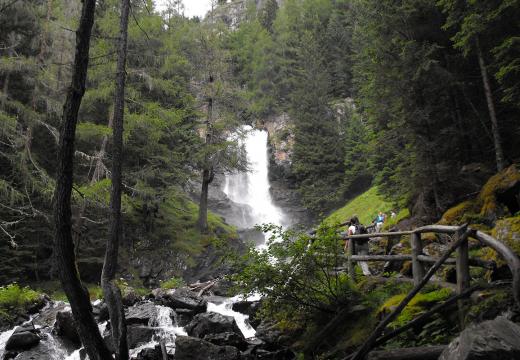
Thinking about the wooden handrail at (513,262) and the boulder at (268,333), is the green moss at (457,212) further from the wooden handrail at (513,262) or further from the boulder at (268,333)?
the wooden handrail at (513,262)

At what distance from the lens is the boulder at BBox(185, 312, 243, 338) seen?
427 inches

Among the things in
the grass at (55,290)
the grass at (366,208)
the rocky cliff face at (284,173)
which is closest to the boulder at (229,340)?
the grass at (55,290)

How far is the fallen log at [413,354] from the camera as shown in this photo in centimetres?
502

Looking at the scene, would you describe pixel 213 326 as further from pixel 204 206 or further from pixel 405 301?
pixel 204 206

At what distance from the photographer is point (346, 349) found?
7.30m

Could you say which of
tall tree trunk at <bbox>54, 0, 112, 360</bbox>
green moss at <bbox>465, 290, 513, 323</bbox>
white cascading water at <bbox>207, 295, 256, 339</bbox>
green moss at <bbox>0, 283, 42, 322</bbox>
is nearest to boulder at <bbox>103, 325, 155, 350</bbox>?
white cascading water at <bbox>207, 295, 256, 339</bbox>

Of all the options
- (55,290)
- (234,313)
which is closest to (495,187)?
(234,313)

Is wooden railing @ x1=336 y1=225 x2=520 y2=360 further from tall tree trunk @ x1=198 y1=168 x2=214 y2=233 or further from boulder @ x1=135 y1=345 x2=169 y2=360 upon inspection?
tall tree trunk @ x1=198 y1=168 x2=214 y2=233

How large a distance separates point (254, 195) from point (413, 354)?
35820 millimetres

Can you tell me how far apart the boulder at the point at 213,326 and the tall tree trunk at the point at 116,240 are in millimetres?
3247

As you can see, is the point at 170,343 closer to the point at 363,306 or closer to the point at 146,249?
the point at 363,306

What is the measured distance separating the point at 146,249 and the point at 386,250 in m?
14.6

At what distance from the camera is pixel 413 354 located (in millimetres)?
5176

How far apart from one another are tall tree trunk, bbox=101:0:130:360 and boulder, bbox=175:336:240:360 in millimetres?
1235
